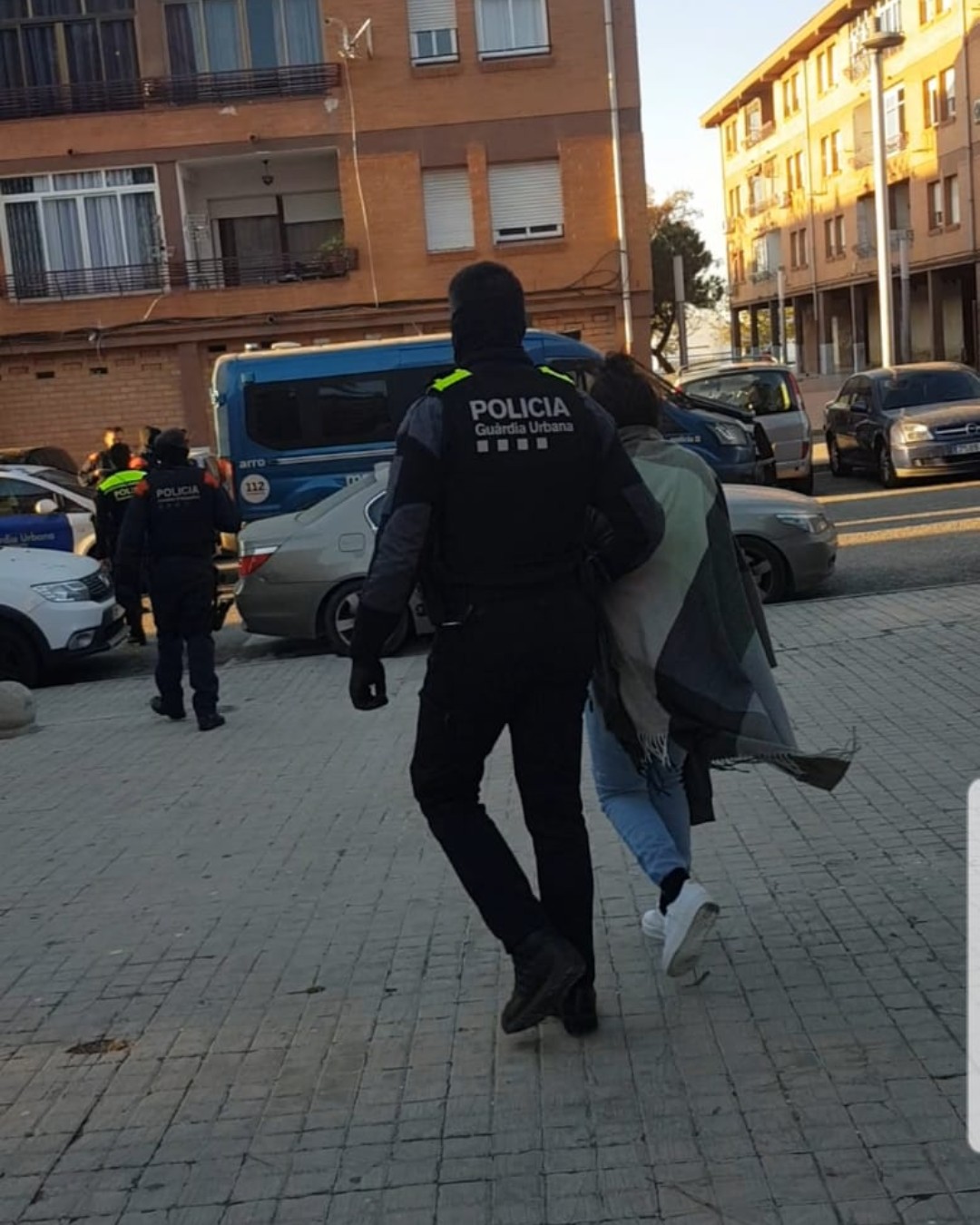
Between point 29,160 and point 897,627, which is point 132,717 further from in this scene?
point 29,160

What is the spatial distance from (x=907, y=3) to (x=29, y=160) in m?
30.7

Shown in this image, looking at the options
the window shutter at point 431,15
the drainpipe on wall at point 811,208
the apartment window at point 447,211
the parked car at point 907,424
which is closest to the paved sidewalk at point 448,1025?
the parked car at point 907,424

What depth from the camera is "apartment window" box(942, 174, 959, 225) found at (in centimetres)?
4416

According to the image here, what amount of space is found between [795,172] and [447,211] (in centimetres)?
3775

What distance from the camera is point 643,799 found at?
14.5 feet

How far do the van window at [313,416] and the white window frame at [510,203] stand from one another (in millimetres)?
9881

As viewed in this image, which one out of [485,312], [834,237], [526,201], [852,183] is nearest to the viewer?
[485,312]

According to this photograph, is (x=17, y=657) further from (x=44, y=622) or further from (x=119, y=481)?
(x=119, y=481)

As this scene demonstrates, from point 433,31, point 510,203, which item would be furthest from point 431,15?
point 510,203

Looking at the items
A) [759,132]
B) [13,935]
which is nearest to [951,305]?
[759,132]

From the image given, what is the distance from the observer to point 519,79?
82.6ft

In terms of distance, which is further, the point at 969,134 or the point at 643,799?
the point at 969,134

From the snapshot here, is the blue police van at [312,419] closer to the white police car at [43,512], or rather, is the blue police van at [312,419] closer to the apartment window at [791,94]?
the white police car at [43,512]

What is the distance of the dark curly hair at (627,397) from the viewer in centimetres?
435
